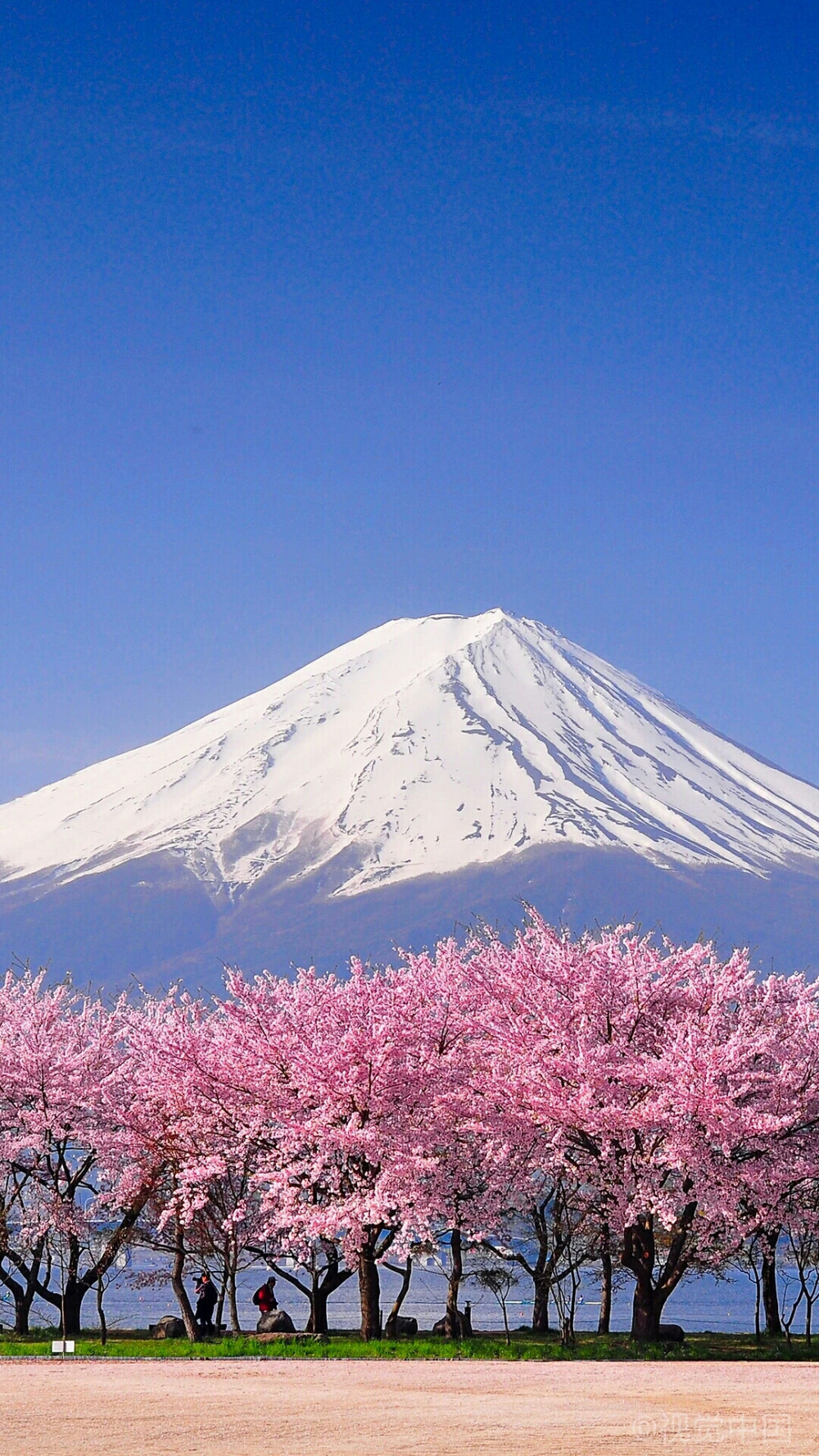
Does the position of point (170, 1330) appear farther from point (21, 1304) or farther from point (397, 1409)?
point (397, 1409)

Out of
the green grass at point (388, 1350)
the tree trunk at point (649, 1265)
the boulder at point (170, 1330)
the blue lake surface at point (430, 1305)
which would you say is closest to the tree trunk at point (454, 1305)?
the green grass at point (388, 1350)

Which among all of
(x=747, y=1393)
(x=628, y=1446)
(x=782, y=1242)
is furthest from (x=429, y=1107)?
(x=782, y=1242)

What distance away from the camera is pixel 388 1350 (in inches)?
907

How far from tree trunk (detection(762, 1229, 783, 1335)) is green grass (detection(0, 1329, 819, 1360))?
6.39 ft

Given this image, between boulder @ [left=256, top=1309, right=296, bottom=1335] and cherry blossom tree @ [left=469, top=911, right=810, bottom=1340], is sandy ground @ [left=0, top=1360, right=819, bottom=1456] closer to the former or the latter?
cherry blossom tree @ [left=469, top=911, right=810, bottom=1340]

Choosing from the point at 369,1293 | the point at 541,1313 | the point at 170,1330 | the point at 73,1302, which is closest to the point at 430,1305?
the point at 541,1313

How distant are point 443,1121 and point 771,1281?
833 cm

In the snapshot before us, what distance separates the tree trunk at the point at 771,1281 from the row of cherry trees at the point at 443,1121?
84 millimetres

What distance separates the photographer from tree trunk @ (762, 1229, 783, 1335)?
2773cm

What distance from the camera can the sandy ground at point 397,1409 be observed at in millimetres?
12531

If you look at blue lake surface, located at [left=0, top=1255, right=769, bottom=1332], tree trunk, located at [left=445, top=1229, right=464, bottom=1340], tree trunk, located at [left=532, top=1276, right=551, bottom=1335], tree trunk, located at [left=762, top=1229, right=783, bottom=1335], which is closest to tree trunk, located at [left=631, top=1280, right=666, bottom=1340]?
tree trunk, located at [left=762, top=1229, right=783, bottom=1335]

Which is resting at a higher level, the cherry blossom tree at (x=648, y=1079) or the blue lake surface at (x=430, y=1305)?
the cherry blossom tree at (x=648, y=1079)

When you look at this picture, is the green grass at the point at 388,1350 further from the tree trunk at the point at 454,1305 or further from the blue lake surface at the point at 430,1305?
the blue lake surface at the point at 430,1305

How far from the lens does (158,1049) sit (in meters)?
28.4
